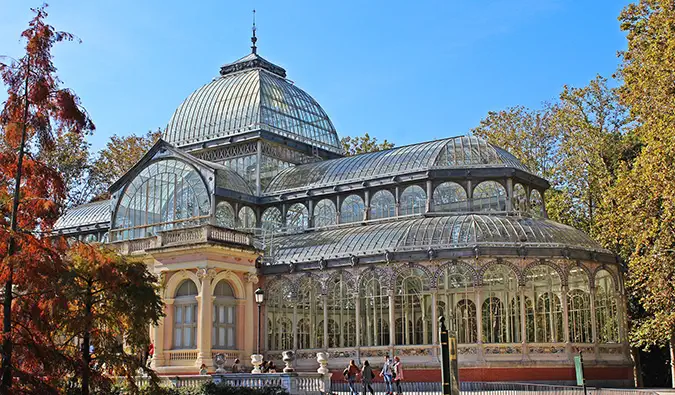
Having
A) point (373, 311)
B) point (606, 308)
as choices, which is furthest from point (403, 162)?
point (606, 308)

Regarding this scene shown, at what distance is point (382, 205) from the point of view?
39125 mm

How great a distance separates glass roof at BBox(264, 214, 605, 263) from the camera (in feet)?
109

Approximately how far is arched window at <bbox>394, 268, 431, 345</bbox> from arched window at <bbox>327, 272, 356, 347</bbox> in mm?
2115

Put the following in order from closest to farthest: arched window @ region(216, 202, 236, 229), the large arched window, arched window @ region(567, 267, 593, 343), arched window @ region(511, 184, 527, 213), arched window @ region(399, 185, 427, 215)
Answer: arched window @ region(567, 267, 593, 343) → arched window @ region(399, 185, 427, 215) → arched window @ region(511, 184, 527, 213) → the large arched window → arched window @ region(216, 202, 236, 229)

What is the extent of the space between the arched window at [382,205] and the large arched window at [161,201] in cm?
822

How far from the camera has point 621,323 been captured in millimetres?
33812

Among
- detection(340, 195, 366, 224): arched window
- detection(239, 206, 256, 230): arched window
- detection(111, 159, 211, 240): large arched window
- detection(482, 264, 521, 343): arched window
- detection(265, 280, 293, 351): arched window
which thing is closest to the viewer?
detection(482, 264, 521, 343): arched window

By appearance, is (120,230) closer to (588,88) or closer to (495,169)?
(495,169)

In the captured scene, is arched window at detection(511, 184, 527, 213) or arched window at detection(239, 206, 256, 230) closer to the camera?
arched window at detection(511, 184, 527, 213)

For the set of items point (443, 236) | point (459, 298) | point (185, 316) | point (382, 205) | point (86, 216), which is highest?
point (86, 216)

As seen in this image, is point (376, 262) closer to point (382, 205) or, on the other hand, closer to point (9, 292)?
point (382, 205)

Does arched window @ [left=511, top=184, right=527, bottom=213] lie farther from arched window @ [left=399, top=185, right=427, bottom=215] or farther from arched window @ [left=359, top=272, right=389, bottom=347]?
arched window @ [left=359, top=272, right=389, bottom=347]

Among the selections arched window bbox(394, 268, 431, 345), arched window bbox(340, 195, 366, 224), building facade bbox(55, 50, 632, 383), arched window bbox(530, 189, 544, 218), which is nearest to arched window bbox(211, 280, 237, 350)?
building facade bbox(55, 50, 632, 383)

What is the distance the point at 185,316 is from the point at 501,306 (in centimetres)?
1441
